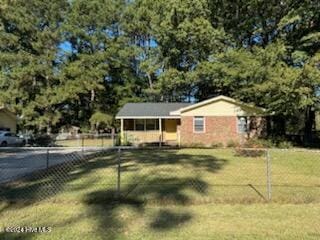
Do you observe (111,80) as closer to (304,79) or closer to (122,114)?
(122,114)

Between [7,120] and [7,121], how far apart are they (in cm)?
11

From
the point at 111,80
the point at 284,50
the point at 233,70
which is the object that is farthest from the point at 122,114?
the point at 111,80

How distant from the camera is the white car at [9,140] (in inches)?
1394

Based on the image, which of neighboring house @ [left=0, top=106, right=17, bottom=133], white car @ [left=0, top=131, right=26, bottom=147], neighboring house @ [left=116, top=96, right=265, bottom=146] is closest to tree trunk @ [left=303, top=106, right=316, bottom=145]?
neighboring house @ [left=116, top=96, right=265, bottom=146]

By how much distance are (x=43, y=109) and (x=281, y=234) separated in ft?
151

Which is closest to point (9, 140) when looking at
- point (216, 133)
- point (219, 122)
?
point (216, 133)

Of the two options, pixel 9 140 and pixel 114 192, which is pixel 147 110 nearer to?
pixel 9 140

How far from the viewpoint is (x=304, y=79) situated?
25.3 m

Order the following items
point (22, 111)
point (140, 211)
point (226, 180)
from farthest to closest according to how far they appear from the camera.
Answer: point (22, 111) < point (226, 180) < point (140, 211)

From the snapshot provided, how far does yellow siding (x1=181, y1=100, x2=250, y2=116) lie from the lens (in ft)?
105

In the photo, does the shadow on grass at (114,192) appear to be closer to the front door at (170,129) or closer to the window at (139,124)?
the window at (139,124)

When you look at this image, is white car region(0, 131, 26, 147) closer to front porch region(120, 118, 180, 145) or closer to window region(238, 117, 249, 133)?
front porch region(120, 118, 180, 145)

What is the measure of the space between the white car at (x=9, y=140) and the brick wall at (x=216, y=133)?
572 inches

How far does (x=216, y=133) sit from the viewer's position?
106 feet
